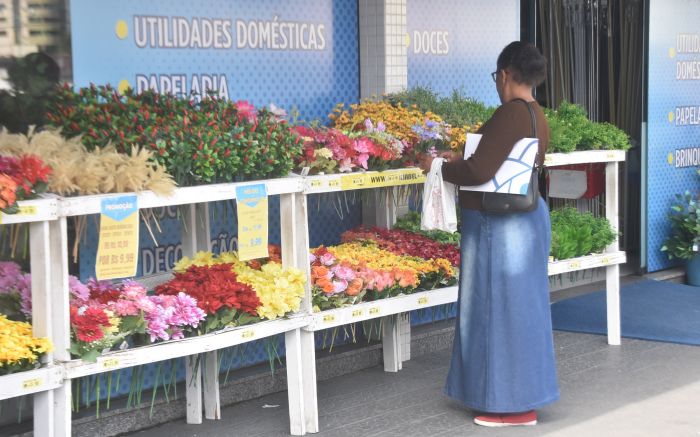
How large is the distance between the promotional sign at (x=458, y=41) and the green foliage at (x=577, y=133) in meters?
0.73

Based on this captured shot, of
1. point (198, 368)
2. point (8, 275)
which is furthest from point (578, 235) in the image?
point (8, 275)

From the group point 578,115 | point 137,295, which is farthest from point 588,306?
point 137,295

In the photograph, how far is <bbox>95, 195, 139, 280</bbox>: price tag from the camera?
4.50 meters

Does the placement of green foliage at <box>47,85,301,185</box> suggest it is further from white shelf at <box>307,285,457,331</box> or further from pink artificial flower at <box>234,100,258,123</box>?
white shelf at <box>307,285,457,331</box>

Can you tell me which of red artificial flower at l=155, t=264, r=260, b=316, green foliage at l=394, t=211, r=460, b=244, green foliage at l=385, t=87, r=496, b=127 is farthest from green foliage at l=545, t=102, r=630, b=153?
red artificial flower at l=155, t=264, r=260, b=316

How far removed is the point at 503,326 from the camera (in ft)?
18.6

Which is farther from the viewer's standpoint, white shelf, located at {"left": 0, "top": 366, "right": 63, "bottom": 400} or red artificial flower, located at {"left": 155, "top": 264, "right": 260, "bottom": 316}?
red artificial flower, located at {"left": 155, "top": 264, "right": 260, "bottom": 316}

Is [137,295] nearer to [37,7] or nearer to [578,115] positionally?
[37,7]

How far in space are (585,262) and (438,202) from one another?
188 cm

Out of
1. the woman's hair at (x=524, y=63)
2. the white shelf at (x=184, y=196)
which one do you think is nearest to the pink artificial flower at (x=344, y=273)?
the white shelf at (x=184, y=196)

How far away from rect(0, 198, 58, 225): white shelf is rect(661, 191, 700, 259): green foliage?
7.09m

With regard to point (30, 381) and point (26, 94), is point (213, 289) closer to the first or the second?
point (30, 381)

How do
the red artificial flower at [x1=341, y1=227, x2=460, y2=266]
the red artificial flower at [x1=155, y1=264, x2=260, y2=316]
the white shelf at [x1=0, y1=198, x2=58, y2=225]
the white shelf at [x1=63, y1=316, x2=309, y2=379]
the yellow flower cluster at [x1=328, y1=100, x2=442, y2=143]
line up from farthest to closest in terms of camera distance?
1. the red artificial flower at [x1=341, y1=227, x2=460, y2=266]
2. the yellow flower cluster at [x1=328, y1=100, x2=442, y2=143]
3. the red artificial flower at [x1=155, y1=264, x2=260, y2=316]
4. the white shelf at [x1=63, y1=316, x2=309, y2=379]
5. the white shelf at [x1=0, y1=198, x2=58, y2=225]

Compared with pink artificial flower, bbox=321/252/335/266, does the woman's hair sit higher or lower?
higher
